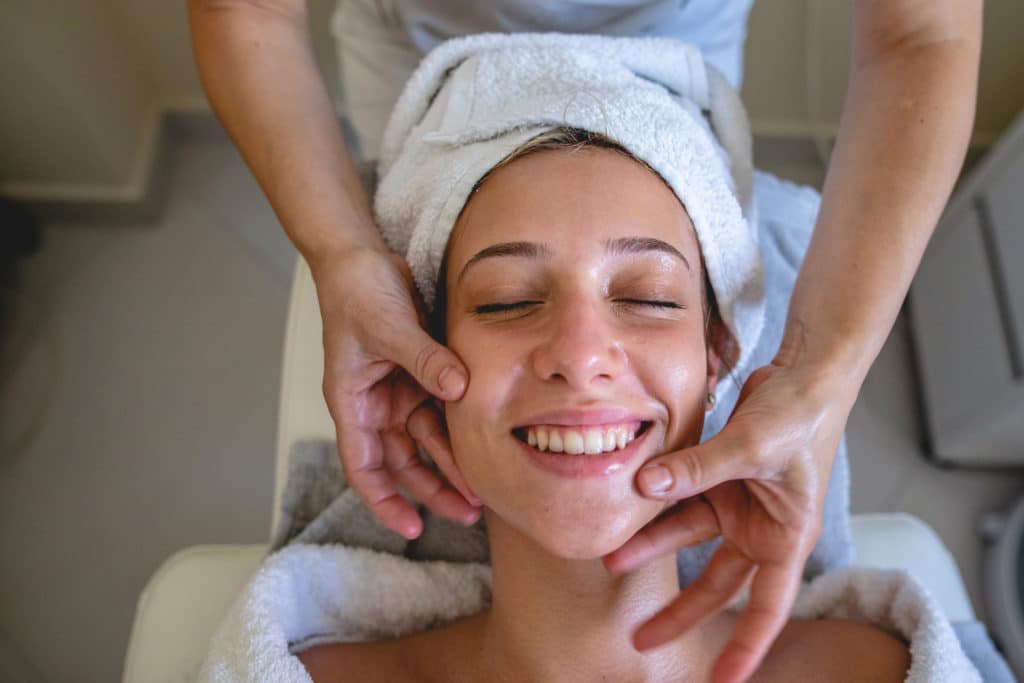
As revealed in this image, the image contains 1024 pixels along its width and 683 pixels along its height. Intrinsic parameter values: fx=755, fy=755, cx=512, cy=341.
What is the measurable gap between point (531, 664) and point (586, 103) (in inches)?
25.8

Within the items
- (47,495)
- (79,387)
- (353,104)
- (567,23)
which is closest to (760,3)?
(567,23)

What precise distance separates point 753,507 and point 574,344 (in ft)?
1.02

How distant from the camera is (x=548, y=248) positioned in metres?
0.77

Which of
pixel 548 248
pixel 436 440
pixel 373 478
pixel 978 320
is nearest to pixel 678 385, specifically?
pixel 548 248

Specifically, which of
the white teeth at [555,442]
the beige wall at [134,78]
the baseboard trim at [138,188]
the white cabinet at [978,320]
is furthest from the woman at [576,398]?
the baseboard trim at [138,188]

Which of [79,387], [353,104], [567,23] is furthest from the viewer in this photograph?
[79,387]

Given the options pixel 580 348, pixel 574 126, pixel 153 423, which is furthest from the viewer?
pixel 153 423

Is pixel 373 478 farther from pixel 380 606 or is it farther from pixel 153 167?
A: pixel 153 167

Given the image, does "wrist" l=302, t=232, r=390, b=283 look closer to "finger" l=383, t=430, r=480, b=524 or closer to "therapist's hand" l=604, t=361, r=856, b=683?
"finger" l=383, t=430, r=480, b=524

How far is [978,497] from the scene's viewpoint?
5.96ft

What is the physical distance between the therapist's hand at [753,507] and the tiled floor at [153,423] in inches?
43.2

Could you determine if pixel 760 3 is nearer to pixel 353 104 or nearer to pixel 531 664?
pixel 353 104

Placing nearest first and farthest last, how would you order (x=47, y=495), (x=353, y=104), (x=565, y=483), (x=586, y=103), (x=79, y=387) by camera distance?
(x=565, y=483) → (x=586, y=103) → (x=353, y=104) → (x=47, y=495) → (x=79, y=387)

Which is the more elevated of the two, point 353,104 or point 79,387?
point 353,104
